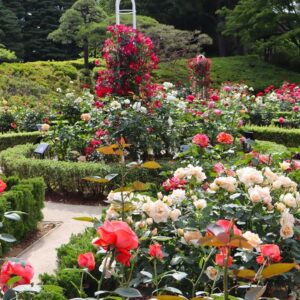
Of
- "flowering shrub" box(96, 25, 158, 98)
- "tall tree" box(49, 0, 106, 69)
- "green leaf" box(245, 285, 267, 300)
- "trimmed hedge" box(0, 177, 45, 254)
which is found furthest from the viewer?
"tall tree" box(49, 0, 106, 69)

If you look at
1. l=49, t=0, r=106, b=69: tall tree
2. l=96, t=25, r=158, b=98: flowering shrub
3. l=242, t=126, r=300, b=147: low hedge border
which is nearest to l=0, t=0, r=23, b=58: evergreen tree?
l=49, t=0, r=106, b=69: tall tree

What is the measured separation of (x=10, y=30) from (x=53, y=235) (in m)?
22.7

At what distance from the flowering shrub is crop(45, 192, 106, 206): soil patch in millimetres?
1533

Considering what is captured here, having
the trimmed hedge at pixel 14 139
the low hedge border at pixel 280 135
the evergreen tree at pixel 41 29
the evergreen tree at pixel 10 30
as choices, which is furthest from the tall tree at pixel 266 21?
the trimmed hedge at pixel 14 139

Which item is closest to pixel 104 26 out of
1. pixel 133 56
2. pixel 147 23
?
pixel 147 23

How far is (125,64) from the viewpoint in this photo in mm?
6570

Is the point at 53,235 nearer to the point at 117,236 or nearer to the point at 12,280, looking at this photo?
the point at 12,280

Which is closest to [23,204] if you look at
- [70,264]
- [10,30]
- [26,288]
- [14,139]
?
[70,264]

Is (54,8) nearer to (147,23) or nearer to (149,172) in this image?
(147,23)

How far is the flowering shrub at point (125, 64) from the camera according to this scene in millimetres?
6555

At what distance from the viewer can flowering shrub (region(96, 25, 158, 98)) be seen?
6.55 metres

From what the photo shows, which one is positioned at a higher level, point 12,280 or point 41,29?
point 41,29

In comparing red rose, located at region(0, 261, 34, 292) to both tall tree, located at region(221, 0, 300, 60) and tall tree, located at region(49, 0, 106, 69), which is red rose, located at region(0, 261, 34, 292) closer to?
tall tree, located at region(221, 0, 300, 60)

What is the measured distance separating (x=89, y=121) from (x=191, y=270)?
4204mm
